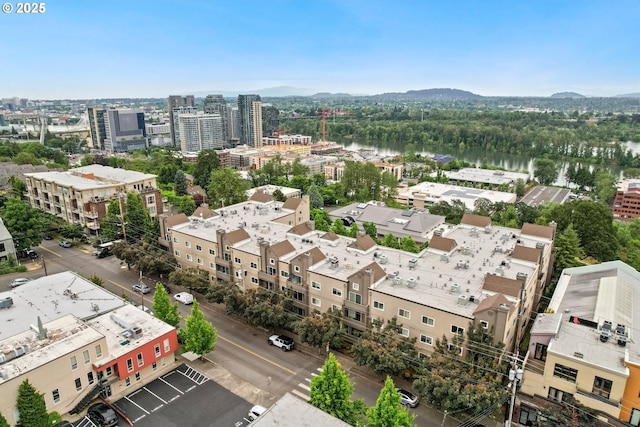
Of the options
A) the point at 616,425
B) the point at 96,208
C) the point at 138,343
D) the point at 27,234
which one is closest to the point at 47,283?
the point at 138,343

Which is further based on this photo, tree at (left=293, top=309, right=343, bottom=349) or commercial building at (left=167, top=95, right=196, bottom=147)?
commercial building at (left=167, top=95, right=196, bottom=147)

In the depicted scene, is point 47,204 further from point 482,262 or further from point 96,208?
point 482,262

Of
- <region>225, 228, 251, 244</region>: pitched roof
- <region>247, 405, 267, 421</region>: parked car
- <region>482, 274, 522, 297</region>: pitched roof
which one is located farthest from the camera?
<region>225, 228, 251, 244</region>: pitched roof

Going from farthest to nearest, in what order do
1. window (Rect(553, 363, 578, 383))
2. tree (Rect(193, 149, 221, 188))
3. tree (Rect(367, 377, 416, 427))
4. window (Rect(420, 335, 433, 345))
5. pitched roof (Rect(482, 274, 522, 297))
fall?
1. tree (Rect(193, 149, 221, 188))
2. pitched roof (Rect(482, 274, 522, 297))
3. window (Rect(420, 335, 433, 345))
4. window (Rect(553, 363, 578, 383))
5. tree (Rect(367, 377, 416, 427))

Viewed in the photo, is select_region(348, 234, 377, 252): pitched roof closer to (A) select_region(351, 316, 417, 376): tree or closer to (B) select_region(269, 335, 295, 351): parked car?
(A) select_region(351, 316, 417, 376): tree

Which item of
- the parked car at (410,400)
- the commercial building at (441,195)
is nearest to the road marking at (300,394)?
the parked car at (410,400)

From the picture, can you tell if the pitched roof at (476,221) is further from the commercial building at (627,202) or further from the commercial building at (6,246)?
the commercial building at (627,202)

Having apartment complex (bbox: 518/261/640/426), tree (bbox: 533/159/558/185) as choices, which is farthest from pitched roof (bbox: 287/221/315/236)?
tree (bbox: 533/159/558/185)
